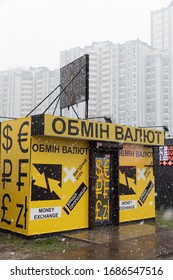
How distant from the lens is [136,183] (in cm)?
1249

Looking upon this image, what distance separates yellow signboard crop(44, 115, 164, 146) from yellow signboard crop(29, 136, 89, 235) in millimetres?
553

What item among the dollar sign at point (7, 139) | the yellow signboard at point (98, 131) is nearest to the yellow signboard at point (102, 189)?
the yellow signboard at point (98, 131)

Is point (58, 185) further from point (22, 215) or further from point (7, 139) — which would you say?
point (7, 139)

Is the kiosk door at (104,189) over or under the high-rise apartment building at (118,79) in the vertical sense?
under

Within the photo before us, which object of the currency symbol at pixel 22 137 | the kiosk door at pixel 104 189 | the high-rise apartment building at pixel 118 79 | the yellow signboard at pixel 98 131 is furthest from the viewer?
the high-rise apartment building at pixel 118 79

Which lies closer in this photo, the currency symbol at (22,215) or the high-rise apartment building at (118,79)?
the currency symbol at (22,215)

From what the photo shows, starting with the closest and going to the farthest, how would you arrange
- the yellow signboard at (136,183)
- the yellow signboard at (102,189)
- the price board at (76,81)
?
1. the yellow signboard at (102,189)
2. the price board at (76,81)
3. the yellow signboard at (136,183)

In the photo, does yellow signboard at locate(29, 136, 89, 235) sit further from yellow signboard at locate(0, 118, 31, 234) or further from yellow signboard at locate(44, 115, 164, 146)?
yellow signboard at locate(44, 115, 164, 146)

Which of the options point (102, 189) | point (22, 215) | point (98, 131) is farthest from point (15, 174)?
point (102, 189)

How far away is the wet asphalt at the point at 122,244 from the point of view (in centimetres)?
762

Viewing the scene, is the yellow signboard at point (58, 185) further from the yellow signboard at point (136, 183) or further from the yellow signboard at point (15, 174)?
the yellow signboard at point (136, 183)

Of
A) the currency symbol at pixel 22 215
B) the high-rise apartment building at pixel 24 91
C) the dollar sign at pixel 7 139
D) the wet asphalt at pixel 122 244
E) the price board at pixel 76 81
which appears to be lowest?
the wet asphalt at pixel 122 244

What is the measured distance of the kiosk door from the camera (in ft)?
35.8

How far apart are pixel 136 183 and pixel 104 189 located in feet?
5.24
